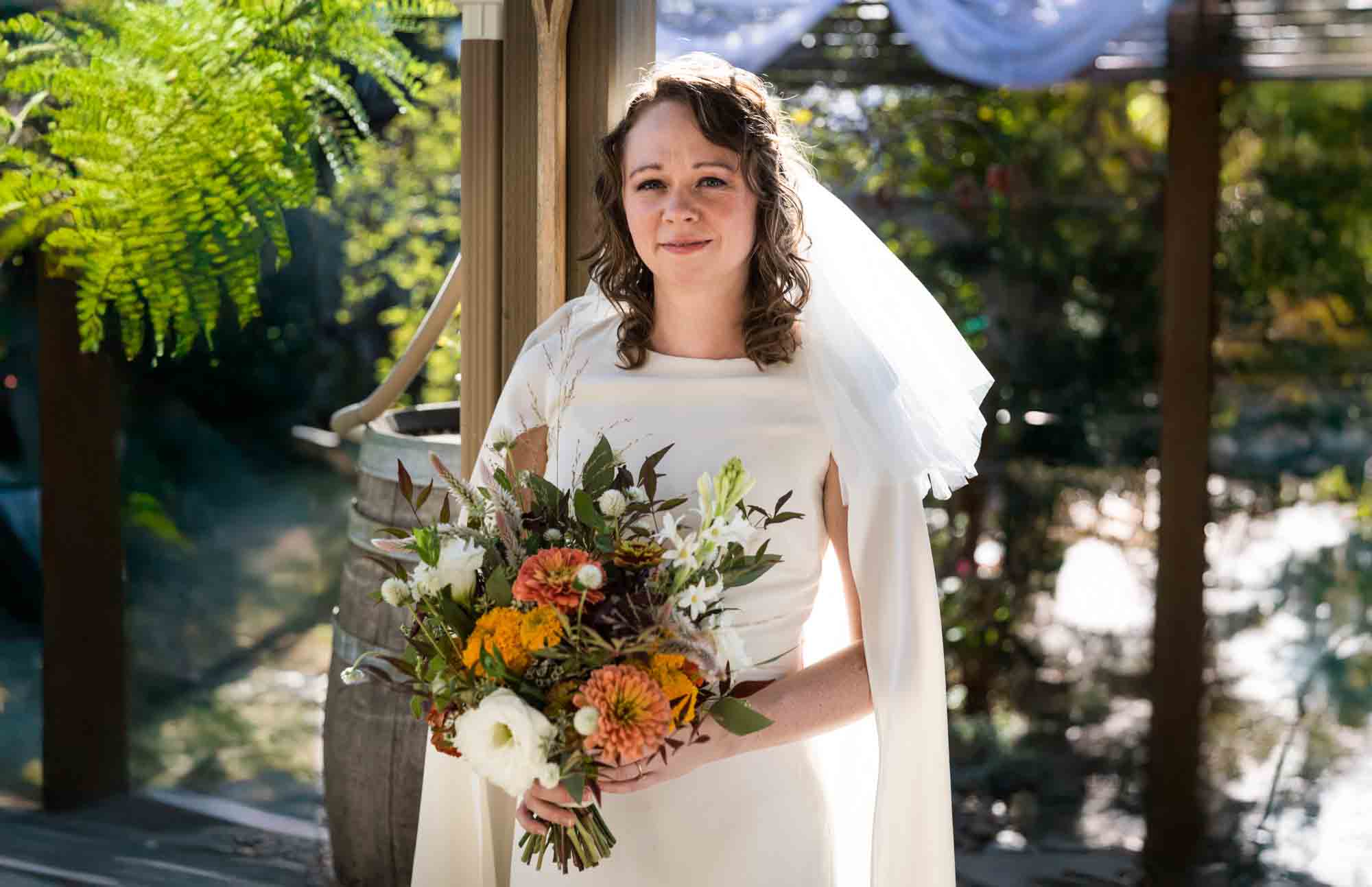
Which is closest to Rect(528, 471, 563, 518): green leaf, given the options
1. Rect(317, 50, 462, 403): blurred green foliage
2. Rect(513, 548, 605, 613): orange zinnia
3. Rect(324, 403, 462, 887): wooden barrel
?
Rect(513, 548, 605, 613): orange zinnia

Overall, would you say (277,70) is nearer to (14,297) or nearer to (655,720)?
(655,720)

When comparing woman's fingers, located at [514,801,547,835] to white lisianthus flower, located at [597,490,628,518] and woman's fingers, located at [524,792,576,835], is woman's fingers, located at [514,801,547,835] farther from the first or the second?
white lisianthus flower, located at [597,490,628,518]

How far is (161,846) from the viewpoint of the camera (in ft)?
12.8

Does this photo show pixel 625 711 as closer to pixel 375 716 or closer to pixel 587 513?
pixel 587 513

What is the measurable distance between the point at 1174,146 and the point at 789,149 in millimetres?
3378

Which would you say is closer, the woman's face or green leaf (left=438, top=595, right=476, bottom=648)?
green leaf (left=438, top=595, right=476, bottom=648)

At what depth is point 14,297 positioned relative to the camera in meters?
4.91

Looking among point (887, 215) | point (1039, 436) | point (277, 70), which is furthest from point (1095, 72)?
point (277, 70)

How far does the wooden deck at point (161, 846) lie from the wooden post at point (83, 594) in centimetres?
13

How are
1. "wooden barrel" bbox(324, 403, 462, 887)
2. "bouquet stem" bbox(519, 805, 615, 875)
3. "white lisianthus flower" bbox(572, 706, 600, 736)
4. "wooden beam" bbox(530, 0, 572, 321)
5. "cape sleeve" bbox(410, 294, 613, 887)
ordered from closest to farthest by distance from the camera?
"white lisianthus flower" bbox(572, 706, 600, 736), "bouquet stem" bbox(519, 805, 615, 875), "cape sleeve" bbox(410, 294, 613, 887), "wooden beam" bbox(530, 0, 572, 321), "wooden barrel" bbox(324, 403, 462, 887)

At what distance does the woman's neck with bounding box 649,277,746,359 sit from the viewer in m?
1.70

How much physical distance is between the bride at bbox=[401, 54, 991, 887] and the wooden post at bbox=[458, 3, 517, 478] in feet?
0.97

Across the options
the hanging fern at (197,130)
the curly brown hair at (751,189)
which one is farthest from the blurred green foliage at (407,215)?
the curly brown hair at (751,189)

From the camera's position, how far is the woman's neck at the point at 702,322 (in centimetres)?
170
